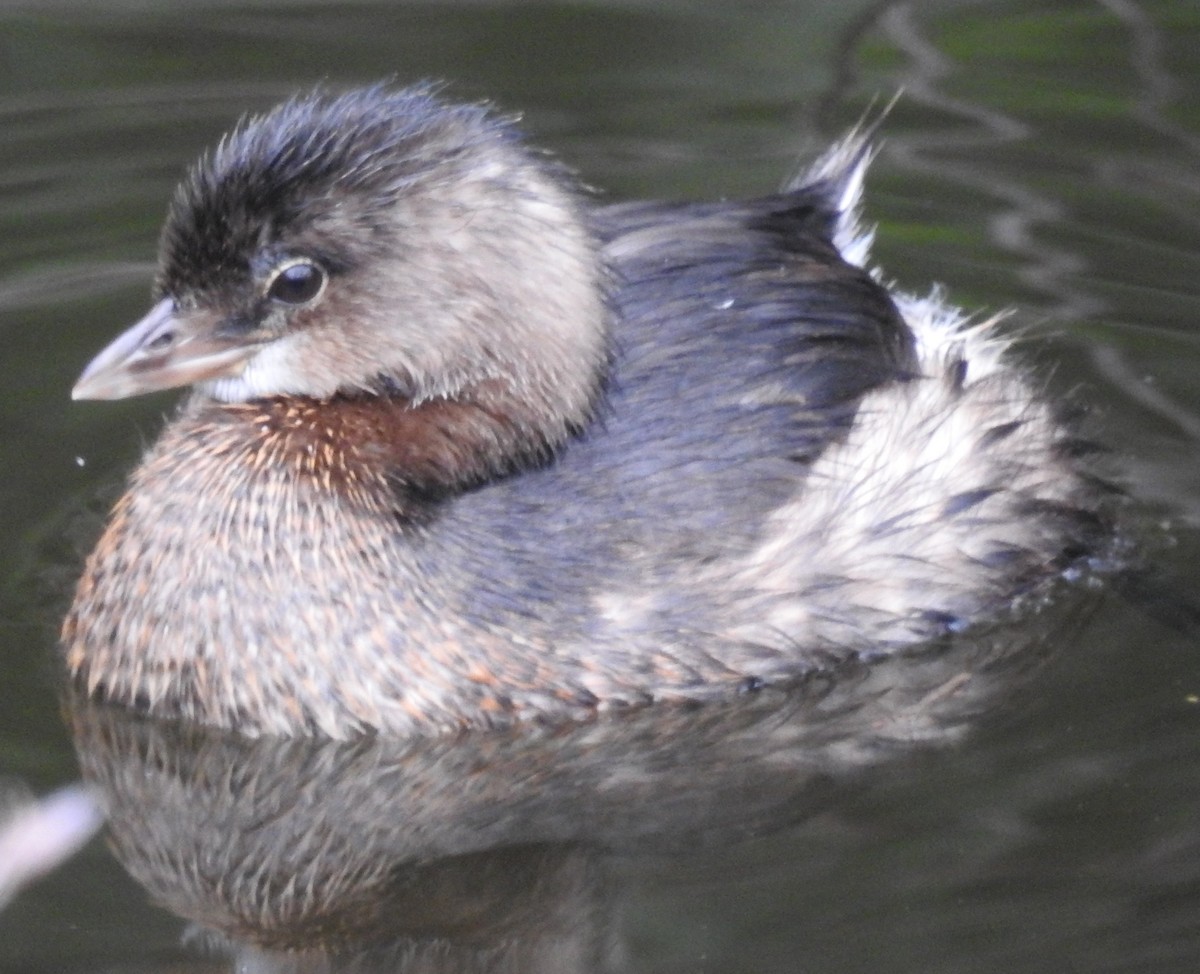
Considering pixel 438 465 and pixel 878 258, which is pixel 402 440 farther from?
pixel 878 258

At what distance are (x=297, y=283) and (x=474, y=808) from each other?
1.17m

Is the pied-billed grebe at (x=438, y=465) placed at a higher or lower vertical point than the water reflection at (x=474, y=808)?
higher

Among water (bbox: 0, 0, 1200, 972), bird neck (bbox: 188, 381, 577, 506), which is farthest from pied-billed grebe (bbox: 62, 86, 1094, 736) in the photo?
water (bbox: 0, 0, 1200, 972)

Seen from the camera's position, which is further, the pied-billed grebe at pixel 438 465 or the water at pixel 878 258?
the pied-billed grebe at pixel 438 465

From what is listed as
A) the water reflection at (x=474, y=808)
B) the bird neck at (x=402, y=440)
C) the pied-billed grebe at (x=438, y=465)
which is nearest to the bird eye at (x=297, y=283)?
the pied-billed grebe at (x=438, y=465)

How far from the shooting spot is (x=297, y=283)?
4984 mm

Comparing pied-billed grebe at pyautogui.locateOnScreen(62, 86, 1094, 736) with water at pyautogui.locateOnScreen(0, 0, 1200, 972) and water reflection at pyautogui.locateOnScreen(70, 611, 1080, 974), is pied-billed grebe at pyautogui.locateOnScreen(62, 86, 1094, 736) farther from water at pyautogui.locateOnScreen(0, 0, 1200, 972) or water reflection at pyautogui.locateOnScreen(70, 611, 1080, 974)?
water at pyautogui.locateOnScreen(0, 0, 1200, 972)

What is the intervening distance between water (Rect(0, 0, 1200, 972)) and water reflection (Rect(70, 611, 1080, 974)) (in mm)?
37

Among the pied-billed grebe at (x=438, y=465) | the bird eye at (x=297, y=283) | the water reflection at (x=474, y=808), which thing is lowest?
the water reflection at (x=474, y=808)

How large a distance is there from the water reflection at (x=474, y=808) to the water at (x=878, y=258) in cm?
4

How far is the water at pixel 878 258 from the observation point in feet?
14.0

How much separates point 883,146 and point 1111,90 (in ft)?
2.75

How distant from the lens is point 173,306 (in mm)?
5012

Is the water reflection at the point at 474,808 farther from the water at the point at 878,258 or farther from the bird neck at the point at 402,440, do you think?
the bird neck at the point at 402,440
